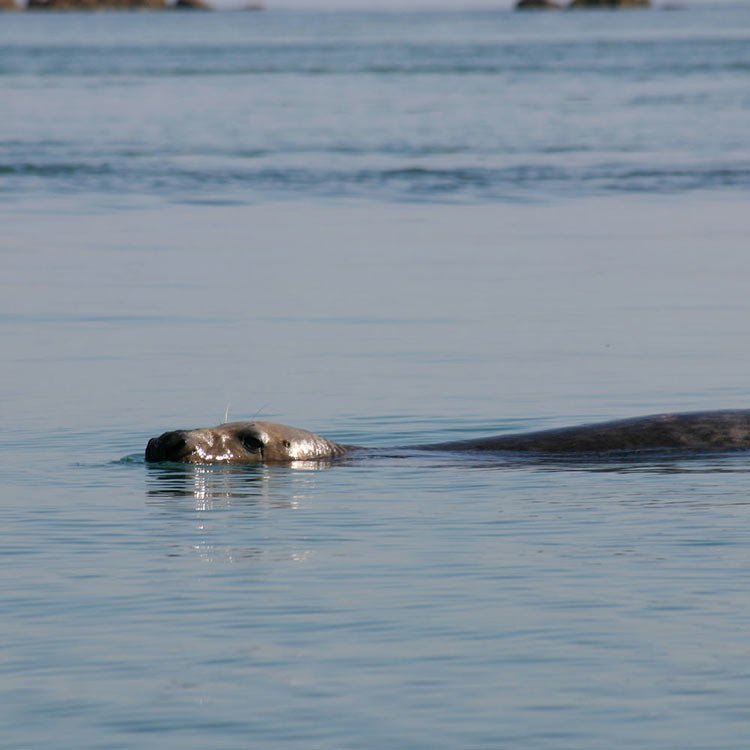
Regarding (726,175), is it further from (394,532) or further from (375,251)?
(394,532)

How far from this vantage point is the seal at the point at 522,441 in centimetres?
1539

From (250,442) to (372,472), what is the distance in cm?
115

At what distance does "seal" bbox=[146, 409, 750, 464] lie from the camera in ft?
50.5

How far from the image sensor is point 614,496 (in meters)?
13.8

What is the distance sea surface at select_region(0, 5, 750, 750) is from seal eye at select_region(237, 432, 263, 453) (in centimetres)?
31

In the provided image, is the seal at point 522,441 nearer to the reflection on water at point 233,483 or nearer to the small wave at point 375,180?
the reflection on water at point 233,483

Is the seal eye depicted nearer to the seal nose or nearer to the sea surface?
the sea surface

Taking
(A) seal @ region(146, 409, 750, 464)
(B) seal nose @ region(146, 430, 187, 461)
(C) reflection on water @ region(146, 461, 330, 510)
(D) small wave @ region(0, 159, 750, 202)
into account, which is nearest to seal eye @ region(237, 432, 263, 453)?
(A) seal @ region(146, 409, 750, 464)

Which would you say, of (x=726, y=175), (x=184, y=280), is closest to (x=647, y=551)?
(x=184, y=280)

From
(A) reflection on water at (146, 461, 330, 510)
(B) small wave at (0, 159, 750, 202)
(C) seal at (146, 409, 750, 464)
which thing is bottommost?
(A) reflection on water at (146, 461, 330, 510)

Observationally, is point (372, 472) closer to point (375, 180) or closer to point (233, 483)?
point (233, 483)

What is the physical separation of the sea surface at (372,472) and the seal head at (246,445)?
0.66 feet

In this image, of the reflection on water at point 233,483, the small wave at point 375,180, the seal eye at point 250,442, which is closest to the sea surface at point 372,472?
the reflection on water at point 233,483

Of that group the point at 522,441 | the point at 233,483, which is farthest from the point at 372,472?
the point at 522,441
